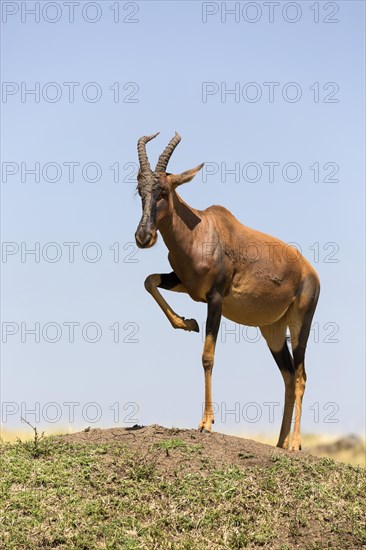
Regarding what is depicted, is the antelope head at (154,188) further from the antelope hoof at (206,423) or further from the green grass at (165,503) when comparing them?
the green grass at (165,503)

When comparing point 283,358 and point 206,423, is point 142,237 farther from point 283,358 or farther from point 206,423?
point 283,358

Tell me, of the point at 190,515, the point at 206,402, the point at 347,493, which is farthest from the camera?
the point at 206,402

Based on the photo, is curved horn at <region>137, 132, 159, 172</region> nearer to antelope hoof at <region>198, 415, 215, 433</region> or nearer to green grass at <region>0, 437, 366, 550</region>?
antelope hoof at <region>198, 415, 215, 433</region>

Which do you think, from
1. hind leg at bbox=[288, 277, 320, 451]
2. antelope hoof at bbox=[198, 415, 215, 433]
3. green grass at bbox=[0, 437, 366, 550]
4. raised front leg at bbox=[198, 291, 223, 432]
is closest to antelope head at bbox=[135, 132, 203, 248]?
raised front leg at bbox=[198, 291, 223, 432]

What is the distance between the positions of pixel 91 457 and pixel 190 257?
122 inches

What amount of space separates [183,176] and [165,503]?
4619mm

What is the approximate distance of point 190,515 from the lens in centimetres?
1127

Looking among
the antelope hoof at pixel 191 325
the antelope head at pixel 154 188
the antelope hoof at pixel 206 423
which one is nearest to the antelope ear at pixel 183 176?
the antelope head at pixel 154 188

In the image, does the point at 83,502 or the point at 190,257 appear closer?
the point at 83,502

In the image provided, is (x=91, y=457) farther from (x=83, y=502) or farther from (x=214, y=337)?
(x=214, y=337)

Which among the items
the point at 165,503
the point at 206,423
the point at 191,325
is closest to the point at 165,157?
the point at 191,325

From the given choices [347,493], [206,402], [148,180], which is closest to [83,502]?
[206,402]

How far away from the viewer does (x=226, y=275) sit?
1390 cm

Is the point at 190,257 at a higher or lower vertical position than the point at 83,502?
higher
